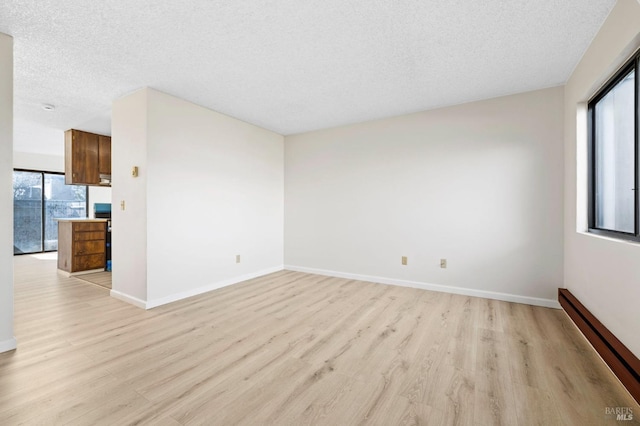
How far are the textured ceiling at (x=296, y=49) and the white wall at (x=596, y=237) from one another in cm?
19

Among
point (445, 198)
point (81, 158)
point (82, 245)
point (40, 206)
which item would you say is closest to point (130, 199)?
point (82, 245)

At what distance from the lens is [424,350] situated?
2.18m

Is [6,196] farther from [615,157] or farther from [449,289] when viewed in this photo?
[615,157]

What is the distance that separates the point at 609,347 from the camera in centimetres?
189

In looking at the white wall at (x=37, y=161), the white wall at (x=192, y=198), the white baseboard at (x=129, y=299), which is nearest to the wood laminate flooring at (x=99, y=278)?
the white baseboard at (x=129, y=299)

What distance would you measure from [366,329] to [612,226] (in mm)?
2244

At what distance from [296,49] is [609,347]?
3.28 m

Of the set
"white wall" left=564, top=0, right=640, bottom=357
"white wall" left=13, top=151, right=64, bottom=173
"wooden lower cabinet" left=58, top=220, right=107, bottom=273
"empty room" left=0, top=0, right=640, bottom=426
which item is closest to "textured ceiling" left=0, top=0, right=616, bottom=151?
"empty room" left=0, top=0, right=640, bottom=426

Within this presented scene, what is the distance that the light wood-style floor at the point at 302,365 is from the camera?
59.1 inches

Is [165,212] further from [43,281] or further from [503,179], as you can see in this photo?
[503,179]

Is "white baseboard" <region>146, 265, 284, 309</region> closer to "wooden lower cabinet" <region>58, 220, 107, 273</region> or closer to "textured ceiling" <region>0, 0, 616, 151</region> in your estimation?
"textured ceiling" <region>0, 0, 616, 151</region>

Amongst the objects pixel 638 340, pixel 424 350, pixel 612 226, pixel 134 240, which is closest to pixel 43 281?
pixel 134 240

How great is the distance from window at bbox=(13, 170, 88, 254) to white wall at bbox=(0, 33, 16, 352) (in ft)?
21.0

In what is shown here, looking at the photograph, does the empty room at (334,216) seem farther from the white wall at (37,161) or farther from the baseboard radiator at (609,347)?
the white wall at (37,161)
